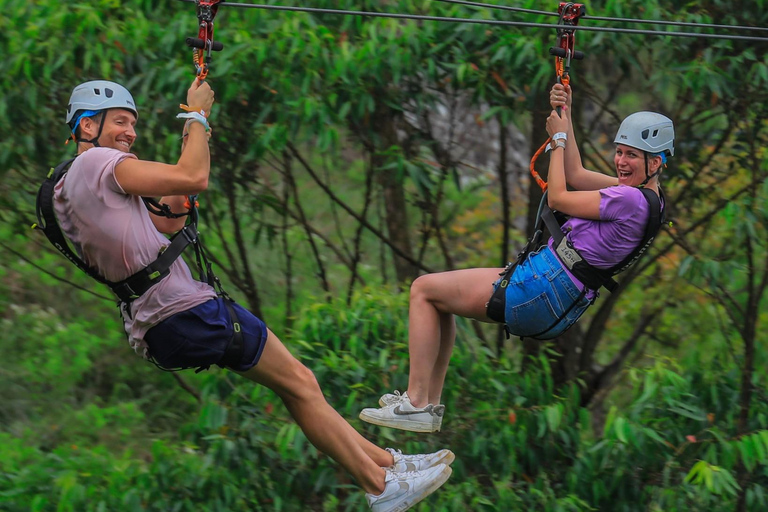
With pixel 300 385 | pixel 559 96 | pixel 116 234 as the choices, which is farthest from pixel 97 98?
pixel 559 96

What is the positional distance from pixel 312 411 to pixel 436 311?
25.9 inches

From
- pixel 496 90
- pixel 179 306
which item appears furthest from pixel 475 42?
pixel 179 306

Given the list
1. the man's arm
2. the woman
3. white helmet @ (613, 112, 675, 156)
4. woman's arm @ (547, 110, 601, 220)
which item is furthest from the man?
white helmet @ (613, 112, 675, 156)

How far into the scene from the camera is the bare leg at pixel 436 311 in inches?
167

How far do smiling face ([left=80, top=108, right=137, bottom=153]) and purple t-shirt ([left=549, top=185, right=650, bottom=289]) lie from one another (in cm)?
169

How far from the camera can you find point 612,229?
4.07 m

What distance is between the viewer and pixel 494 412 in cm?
574

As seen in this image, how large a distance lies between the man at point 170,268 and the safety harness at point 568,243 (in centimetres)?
78

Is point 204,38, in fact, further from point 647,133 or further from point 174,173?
point 647,133

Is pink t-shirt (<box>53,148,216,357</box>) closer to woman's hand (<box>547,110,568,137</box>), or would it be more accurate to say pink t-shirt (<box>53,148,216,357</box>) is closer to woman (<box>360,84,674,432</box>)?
woman (<box>360,84,674,432</box>)

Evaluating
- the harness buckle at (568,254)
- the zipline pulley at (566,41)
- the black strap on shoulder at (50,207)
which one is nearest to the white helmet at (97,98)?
the black strap on shoulder at (50,207)

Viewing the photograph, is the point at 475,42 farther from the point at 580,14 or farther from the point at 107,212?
the point at 107,212

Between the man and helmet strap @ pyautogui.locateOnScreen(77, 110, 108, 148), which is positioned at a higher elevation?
helmet strap @ pyautogui.locateOnScreen(77, 110, 108, 148)

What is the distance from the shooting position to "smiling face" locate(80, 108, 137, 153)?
3869 millimetres
